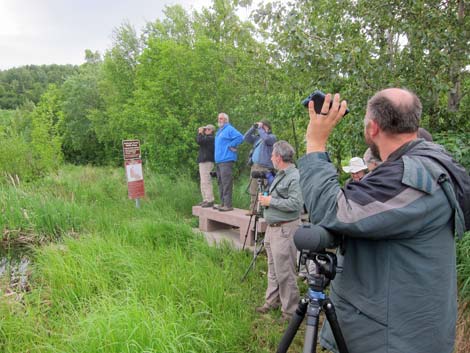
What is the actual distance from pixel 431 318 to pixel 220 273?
2.96 meters

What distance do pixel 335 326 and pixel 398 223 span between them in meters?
0.54

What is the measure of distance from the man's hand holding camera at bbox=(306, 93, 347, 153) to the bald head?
0.44 ft

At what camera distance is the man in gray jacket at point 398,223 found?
4.24 ft

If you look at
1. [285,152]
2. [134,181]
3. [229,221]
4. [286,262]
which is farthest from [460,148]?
[134,181]

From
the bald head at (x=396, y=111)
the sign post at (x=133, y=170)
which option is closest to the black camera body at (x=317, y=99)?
the bald head at (x=396, y=111)

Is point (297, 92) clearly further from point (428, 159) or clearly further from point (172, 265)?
point (428, 159)

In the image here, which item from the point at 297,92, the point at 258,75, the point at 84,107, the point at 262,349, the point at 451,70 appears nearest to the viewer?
the point at 262,349

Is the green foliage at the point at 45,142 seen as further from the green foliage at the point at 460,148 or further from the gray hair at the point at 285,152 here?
the green foliage at the point at 460,148

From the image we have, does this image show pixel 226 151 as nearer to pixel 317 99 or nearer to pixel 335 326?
pixel 317 99

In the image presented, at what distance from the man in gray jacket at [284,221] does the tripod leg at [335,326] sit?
2022 millimetres

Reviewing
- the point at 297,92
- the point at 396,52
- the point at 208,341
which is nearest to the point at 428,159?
the point at 208,341

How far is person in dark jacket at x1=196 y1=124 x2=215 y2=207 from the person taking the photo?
749 centimetres

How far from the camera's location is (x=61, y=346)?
2.69 metres

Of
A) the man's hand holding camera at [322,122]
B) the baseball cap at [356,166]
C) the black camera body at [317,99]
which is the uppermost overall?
the black camera body at [317,99]
